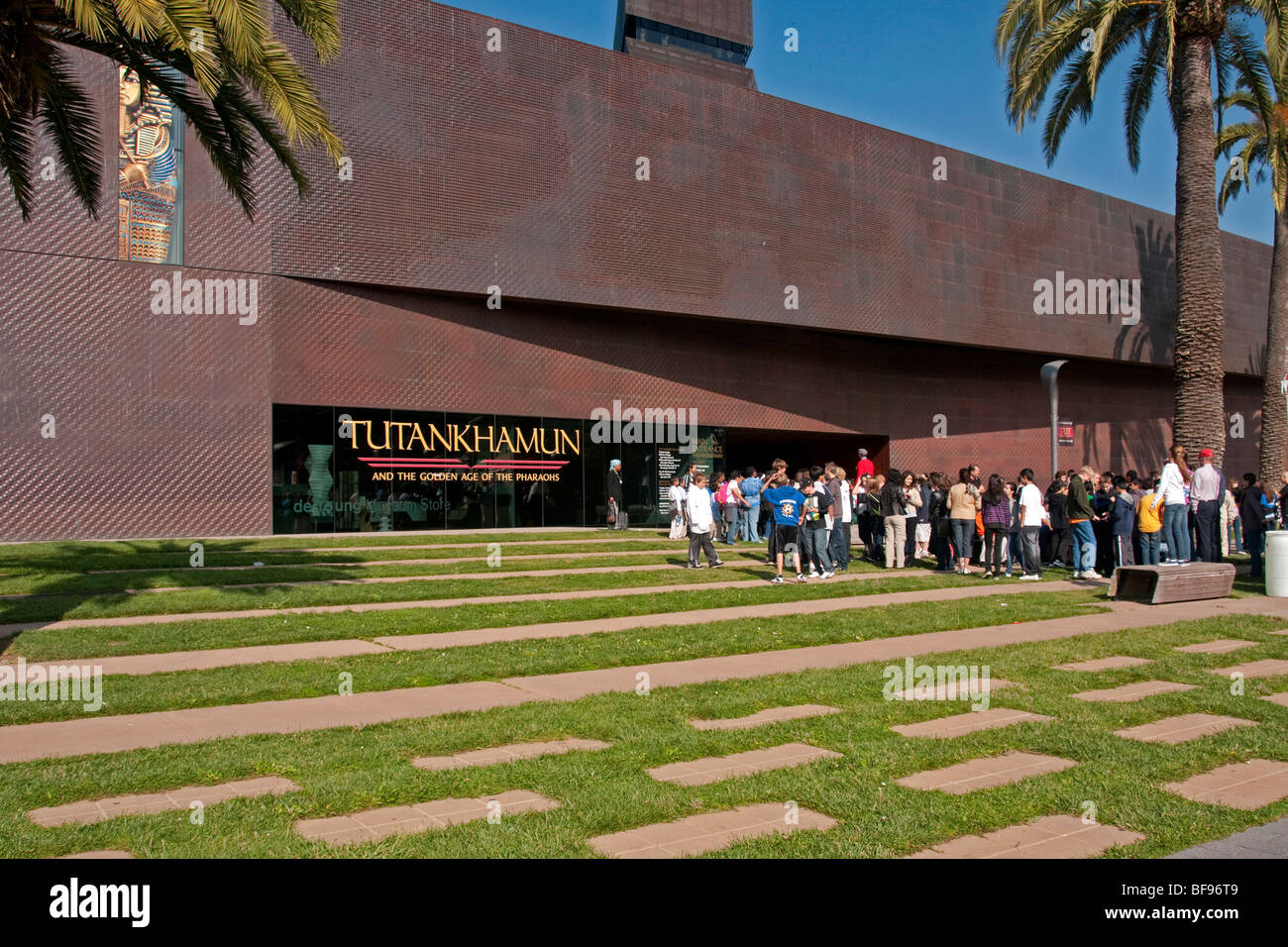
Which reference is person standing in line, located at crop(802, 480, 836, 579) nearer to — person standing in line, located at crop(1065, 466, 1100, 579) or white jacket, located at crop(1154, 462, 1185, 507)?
person standing in line, located at crop(1065, 466, 1100, 579)

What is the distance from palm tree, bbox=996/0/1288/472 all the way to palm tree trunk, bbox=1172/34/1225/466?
0.07 feet

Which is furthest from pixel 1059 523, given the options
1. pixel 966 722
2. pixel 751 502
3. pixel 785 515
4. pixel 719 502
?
pixel 966 722

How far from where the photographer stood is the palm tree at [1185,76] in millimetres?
21547

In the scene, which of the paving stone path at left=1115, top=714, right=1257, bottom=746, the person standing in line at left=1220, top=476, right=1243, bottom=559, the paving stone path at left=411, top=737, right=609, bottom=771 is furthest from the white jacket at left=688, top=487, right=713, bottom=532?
the person standing in line at left=1220, top=476, right=1243, bottom=559

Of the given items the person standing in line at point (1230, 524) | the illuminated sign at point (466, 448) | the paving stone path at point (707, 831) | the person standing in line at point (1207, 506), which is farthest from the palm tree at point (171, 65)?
the person standing in line at point (1230, 524)

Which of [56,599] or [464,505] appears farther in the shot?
[464,505]

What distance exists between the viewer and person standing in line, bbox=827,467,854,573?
60.6ft

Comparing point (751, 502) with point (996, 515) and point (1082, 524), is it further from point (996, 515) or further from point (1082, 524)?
point (1082, 524)

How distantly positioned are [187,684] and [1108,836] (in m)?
6.59

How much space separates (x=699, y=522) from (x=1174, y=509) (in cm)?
790

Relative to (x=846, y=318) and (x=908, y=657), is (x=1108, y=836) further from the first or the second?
(x=846, y=318)

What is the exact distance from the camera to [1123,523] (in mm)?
17547
